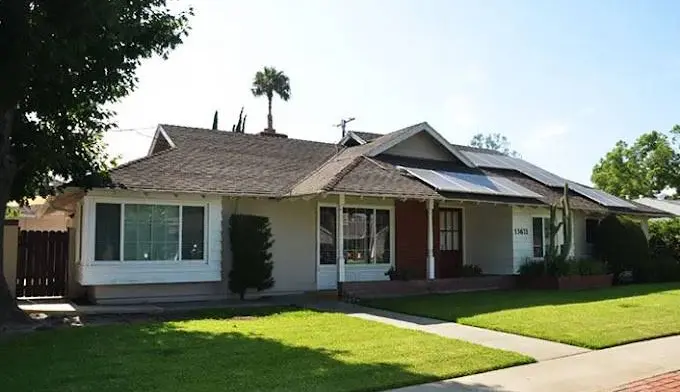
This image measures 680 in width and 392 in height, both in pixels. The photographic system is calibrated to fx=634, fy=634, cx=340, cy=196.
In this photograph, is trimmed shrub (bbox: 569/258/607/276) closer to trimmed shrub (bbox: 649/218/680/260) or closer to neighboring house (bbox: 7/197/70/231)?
trimmed shrub (bbox: 649/218/680/260)

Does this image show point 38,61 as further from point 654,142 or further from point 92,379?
point 654,142

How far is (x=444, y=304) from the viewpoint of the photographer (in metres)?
15.7

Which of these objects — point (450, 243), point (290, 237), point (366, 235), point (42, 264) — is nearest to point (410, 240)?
point (366, 235)

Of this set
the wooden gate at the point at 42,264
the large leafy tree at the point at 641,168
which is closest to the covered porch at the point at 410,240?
the wooden gate at the point at 42,264

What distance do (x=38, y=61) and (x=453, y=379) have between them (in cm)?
929

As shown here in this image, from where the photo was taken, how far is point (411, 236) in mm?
20750

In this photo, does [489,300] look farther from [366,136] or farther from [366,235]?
[366,136]

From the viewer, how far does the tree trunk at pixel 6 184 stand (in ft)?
41.2

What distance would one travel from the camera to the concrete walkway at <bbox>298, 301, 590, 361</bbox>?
10103mm

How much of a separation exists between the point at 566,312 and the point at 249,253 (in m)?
7.92

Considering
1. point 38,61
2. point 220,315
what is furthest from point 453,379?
point 38,61

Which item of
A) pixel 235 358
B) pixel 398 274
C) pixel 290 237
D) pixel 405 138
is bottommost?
pixel 235 358

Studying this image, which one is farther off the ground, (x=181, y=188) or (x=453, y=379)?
(x=181, y=188)

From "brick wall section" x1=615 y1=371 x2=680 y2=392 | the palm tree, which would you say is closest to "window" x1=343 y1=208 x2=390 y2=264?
"brick wall section" x1=615 y1=371 x2=680 y2=392
